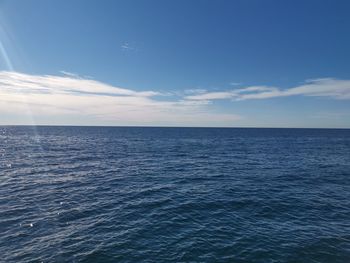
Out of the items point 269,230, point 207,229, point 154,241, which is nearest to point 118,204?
point 154,241

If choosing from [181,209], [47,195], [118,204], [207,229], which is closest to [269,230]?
[207,229]

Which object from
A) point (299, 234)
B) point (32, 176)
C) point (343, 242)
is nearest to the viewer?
point (343, 242)

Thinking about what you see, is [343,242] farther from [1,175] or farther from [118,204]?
[1,175]

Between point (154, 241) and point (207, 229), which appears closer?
point (154, 241)

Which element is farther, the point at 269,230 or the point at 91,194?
the point at 91,194

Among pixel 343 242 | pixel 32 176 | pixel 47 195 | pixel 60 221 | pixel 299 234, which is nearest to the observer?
pixel 343 242

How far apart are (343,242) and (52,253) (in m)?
18.7

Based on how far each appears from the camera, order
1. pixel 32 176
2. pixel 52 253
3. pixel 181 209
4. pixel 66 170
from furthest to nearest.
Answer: pixel 66 170 < pixel 32 176 < pixel 181 209 < pixel 52 253

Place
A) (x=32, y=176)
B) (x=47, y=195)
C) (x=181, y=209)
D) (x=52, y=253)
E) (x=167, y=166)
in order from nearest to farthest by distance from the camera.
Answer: (x=52, y=253), (x=181, y=209), (x=47, y=195), (x=32, y=176), (x=167, y=166)

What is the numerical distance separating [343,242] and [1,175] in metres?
41.7

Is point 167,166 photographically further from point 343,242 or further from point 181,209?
point 343,242

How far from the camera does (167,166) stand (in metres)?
43.2

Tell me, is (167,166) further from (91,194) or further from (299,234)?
(299,234)

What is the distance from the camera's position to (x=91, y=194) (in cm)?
2603
